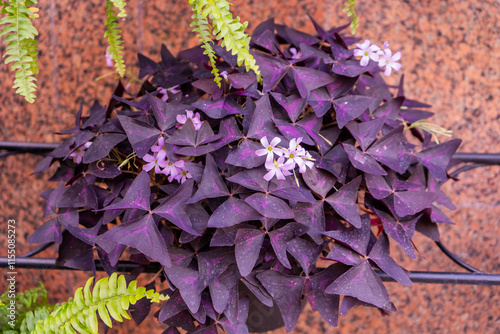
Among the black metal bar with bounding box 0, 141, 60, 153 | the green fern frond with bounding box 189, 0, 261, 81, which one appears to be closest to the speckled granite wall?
the black metal bar with bounding box 0, 141, 60, 153

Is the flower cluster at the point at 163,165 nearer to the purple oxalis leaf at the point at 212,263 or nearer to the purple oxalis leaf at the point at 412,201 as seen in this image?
the purple oxalis leaf at the point at 212,263

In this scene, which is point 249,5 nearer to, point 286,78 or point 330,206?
point 286,78

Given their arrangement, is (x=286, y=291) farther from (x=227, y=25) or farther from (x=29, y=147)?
(x=29, y=147)

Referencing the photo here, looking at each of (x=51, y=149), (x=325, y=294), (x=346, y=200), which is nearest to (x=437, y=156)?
(x=346, y=200)

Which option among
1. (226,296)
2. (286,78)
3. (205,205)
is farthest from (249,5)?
(226,296)

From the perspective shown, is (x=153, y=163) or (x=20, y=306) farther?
(x=20, y=306)

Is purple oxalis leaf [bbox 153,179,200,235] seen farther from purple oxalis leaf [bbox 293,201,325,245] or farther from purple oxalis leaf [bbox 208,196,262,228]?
purple oxalis leaf [bbox 293,201,325,245]

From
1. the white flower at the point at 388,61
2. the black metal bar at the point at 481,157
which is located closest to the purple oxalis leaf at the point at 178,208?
the white flower at the point at 388,61
